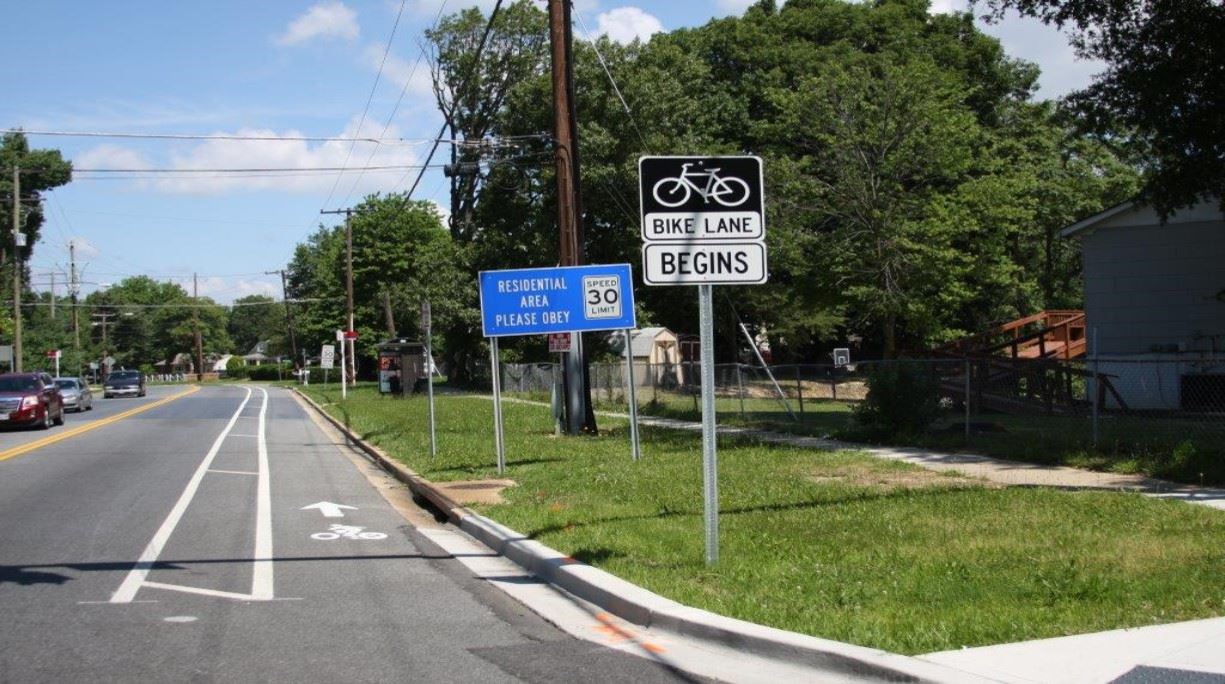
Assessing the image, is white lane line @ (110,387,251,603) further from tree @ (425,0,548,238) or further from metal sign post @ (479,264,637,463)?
tree @ (425,0,548,238)

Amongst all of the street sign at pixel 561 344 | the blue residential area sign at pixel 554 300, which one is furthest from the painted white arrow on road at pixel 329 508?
the street sign at pixel 561 344

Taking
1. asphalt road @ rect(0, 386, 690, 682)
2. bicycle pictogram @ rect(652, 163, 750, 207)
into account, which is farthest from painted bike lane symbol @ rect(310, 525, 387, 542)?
bicycle pictogram @ rect(652, 163, 750, 207)

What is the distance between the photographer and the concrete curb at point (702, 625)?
226 inches

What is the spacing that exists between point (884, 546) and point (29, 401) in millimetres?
26645

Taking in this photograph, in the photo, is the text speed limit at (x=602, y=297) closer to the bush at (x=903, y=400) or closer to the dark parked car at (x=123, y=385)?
the bush at (x=903, y=400)

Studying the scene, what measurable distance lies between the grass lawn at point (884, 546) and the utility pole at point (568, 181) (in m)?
6.27

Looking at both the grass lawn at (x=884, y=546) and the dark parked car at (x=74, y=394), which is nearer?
the grass lawn at (x=884, y=546)

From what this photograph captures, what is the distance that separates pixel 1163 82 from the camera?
16312 millimetres

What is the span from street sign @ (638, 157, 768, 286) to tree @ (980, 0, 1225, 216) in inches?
427

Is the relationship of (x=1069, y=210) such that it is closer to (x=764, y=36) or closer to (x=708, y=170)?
(x=764, y=36)

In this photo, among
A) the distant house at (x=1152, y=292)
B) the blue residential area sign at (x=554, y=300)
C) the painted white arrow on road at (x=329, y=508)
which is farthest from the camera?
the distant house at (x=1152, y=292)

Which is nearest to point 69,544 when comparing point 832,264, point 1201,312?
point 1201,312

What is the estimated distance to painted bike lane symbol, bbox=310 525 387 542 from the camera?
11625 mm

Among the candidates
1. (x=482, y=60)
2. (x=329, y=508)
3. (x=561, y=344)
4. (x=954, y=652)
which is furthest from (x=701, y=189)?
(x=482, y=60)
